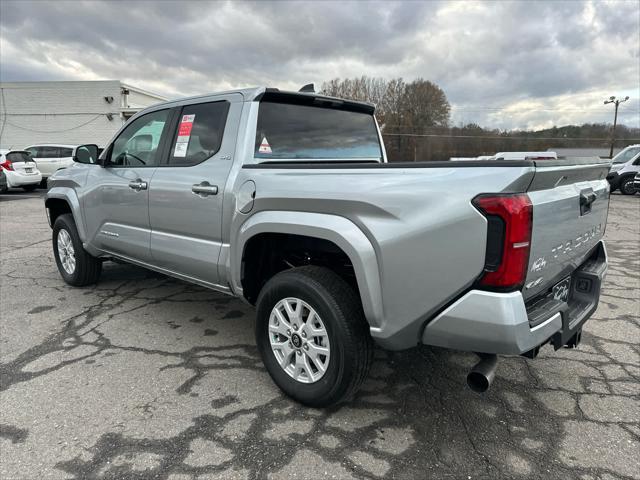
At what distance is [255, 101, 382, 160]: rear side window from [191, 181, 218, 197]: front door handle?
1.24 feet

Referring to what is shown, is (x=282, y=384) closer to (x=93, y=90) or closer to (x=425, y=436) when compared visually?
(x=425, y=436)

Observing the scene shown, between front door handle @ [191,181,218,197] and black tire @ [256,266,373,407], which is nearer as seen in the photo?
black tire @ [256,266,373,407]

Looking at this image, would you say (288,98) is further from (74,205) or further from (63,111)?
(63,111)

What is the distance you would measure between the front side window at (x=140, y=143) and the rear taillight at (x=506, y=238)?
2.84m

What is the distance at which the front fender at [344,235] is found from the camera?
2281 mm

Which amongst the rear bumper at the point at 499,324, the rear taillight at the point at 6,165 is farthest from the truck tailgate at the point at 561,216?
the rear taillight at the point at 6,165

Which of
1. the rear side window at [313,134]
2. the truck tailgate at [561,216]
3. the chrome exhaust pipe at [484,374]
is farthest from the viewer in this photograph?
the rear side window at [313,134]

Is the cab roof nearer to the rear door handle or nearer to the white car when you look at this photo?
the rear door handle

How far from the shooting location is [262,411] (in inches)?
107

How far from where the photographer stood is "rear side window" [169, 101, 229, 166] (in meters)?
3.32

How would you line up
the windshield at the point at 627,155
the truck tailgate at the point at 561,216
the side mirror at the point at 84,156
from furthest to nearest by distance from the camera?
the windshield at the point at 627,155 < the side mirror at the point at 84,156 < the truck tailgate at the point at 561,216

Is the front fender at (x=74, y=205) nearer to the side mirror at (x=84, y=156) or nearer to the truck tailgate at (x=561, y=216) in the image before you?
the side mirror at (x=84, y=156)

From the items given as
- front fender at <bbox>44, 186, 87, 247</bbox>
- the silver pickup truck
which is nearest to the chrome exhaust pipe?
the silver pickup truck

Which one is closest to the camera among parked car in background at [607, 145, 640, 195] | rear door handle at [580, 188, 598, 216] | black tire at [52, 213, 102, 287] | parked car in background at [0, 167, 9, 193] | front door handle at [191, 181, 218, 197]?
rear door handle at [580, 188, 598, 216]
